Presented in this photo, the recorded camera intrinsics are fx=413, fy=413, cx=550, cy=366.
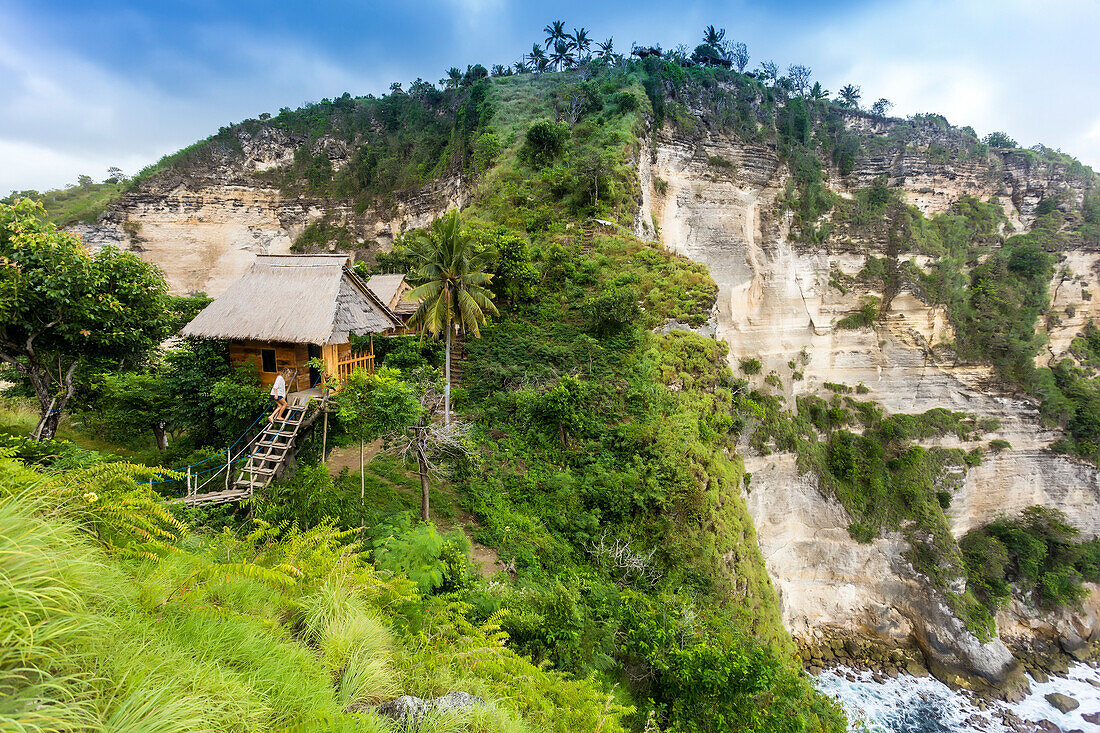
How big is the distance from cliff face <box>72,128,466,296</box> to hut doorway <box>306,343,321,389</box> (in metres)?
22.4

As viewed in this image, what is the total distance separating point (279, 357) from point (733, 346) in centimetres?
2361

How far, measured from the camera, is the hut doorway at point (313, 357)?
10422 millimetres

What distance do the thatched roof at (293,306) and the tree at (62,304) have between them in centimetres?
110

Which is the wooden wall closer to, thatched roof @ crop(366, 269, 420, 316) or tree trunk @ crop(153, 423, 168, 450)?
tree trunk @ crop(153, 423, 168, 450)

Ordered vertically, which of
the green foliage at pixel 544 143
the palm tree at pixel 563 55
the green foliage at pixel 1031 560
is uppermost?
the palm tree at pixel 563 55

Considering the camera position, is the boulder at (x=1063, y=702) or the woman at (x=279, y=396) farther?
the boulder at (x=1063, y=702)

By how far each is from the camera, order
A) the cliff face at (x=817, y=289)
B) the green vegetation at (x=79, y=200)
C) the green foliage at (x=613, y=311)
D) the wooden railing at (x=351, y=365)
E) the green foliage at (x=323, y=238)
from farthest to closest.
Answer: the green foliage at (x=323, y=238)
the green vegetation at (x=79, y=200)
the cliff face at (x=817, y=289)
the green foliage at (x=613, y=311)
the wooden railing at (x=351, y=365)

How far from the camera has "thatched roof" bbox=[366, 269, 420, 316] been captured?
1897cm

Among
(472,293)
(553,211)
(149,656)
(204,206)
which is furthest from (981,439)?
(204,206)

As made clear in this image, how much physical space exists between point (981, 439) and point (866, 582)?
13.1 m

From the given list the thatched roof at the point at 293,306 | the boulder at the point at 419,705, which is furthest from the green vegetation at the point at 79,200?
the boulder at the point at 419,705

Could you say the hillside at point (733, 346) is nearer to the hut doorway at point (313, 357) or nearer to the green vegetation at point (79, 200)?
the green vegetation at point (79, 200)

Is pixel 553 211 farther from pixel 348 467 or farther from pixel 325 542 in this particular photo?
pixel 325 542

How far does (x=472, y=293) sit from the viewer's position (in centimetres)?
1427
